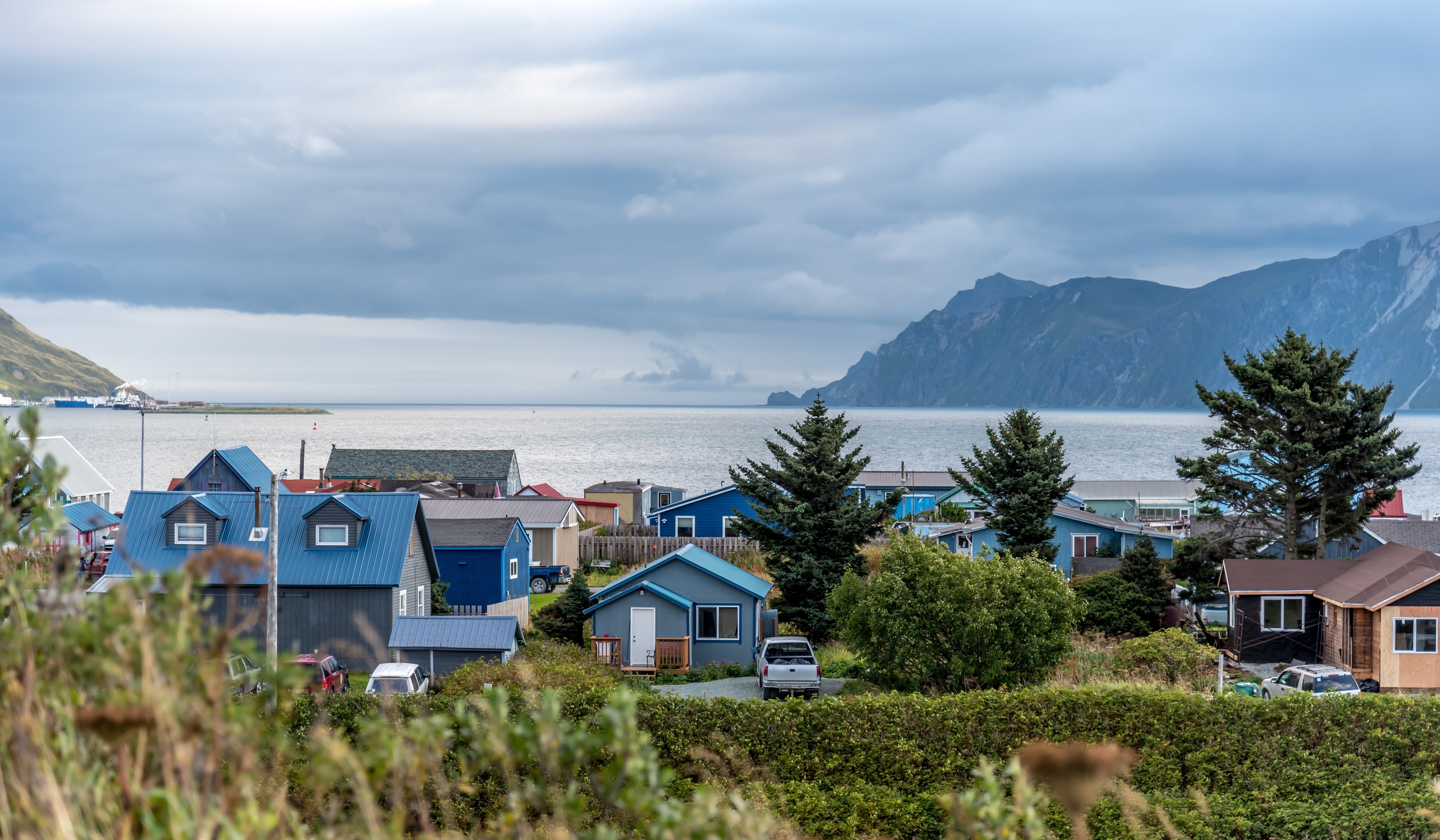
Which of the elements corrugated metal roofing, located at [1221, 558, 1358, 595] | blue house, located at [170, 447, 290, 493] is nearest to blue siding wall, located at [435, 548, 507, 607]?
blue house, located at [170, 447, 290, 493]

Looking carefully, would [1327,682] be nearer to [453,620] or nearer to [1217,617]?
[1217,617]

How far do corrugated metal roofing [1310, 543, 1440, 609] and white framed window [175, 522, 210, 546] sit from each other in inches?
1340

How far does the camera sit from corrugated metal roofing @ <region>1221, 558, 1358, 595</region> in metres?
32.1

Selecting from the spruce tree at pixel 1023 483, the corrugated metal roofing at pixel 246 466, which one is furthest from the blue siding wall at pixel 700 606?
the corrugated metal roofing at pixel 246 466

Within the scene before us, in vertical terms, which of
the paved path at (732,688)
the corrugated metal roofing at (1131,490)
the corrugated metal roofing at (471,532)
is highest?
the corrugated metal roofing at (1131,490)

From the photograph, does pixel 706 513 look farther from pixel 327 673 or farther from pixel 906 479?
pixel 327 673

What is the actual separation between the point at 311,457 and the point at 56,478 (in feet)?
557

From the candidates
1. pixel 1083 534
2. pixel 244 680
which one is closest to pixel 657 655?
pixel 244 680

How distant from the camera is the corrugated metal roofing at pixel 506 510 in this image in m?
49.1

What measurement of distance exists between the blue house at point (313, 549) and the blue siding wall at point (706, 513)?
27296 millimetres

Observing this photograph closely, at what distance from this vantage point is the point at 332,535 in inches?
1196

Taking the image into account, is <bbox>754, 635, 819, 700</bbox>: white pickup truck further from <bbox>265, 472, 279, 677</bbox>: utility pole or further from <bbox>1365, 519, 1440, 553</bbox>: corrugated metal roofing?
<bbox>1365, 519, 1440, 553</bbox>: corrugated metal roofing

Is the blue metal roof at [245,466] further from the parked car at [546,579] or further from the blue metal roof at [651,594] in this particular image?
Result: the blue metal roof at [651,594]

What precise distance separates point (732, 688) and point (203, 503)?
55.3 ft
